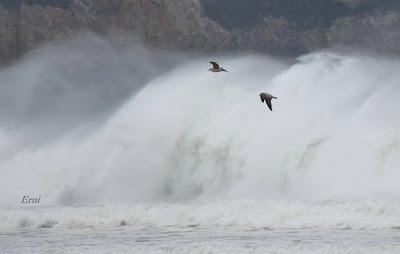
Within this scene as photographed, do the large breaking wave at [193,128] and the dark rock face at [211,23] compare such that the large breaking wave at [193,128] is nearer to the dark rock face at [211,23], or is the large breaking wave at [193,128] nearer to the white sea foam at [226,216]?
the dark rock face at [211,23]

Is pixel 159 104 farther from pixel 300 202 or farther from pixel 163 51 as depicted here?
pixel 300 202

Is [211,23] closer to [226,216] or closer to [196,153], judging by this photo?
[196,153]

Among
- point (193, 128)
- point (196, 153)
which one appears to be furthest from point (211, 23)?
point (196, 153)

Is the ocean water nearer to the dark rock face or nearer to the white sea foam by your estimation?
the white sea foam

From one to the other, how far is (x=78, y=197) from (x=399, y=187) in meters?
8.11

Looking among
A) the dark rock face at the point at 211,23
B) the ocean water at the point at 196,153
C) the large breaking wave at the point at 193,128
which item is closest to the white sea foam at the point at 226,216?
the ocean water at the point at 196,153

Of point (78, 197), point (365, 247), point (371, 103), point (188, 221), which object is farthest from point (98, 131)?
point (365, 247)

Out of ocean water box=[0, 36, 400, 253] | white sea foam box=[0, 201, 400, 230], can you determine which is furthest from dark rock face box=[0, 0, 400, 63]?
white sea foam box=[0, 201, 400, 230]

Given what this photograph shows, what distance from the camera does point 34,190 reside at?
2309 cm

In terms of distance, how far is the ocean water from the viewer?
592 inches

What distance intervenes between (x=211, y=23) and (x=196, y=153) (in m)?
9.53

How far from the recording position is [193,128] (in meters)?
22.9

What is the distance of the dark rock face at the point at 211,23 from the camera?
30.0 m

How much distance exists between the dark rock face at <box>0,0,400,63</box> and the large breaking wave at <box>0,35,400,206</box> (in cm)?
69
